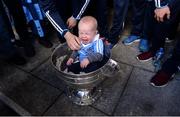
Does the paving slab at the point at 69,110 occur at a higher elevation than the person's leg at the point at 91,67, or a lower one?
lower

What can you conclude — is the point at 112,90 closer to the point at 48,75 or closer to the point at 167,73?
the point at 167,73

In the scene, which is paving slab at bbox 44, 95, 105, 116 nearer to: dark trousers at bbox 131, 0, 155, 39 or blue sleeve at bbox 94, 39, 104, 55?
blue sleeve at bbox 94, 39, 104, 55

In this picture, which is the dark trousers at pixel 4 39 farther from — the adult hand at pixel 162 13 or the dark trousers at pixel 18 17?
the adult hand at pixel 162 13

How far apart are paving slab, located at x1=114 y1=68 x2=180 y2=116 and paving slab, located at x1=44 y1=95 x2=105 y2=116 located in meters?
0.25

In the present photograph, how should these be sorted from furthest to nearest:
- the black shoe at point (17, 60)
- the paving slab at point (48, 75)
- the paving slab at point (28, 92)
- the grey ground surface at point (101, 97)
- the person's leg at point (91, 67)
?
the black shoe at point (17, 60) → the paving slab at point (48, 75) → the paving slab at point (28, 92) → the grey ground surface at point (101, 97) → the person's leg at point (91, 67)

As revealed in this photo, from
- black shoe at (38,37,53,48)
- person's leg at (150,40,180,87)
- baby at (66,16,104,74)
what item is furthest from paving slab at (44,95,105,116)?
black shoe at (38,37,53,48)

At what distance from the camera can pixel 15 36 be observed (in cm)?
295

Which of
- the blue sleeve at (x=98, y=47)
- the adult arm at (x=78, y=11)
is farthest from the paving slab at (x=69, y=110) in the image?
the adult arm at (x=78, y=11)

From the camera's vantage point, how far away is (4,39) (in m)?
2.54

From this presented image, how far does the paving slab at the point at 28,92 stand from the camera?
2.14m

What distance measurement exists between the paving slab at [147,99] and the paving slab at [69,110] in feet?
0.80

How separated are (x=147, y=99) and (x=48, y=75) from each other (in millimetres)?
1200

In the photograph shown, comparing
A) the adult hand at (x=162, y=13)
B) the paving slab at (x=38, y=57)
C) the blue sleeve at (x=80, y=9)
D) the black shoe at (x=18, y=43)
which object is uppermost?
the blue sleeve at (x=80, y=9)

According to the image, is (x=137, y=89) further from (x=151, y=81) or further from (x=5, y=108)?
(x=5, y=108)
